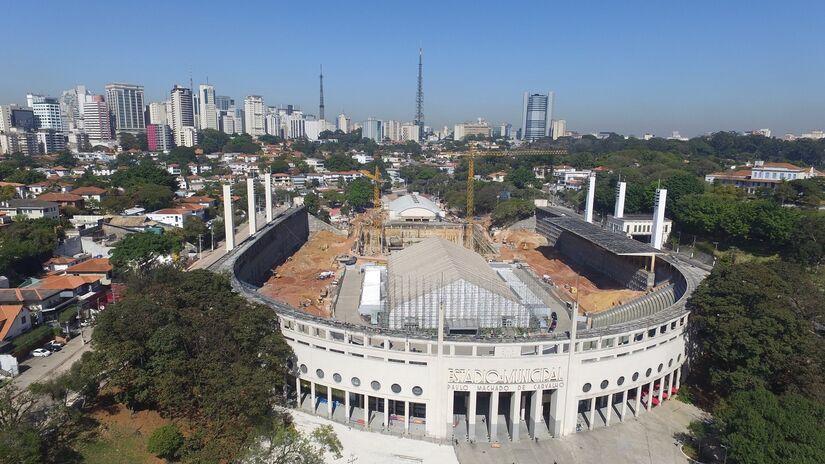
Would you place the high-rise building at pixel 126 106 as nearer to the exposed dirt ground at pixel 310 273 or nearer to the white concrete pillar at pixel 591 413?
the exposed dirt ground at pixel 310 273

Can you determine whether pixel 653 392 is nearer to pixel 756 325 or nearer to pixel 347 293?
pixel 756 325

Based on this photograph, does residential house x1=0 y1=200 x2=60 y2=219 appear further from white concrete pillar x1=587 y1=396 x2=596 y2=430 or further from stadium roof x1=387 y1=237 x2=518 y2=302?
white concrete pillar x1=587 y1=396 x2=596 y2=430

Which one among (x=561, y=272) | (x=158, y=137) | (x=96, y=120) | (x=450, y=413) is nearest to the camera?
(x=450, y=413)

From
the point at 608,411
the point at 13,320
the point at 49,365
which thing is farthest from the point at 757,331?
the point at 13,320

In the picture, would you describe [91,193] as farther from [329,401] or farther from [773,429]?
[773,429]

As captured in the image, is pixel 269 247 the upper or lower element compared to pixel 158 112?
lower

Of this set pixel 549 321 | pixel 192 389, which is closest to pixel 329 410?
pixel 192 389
